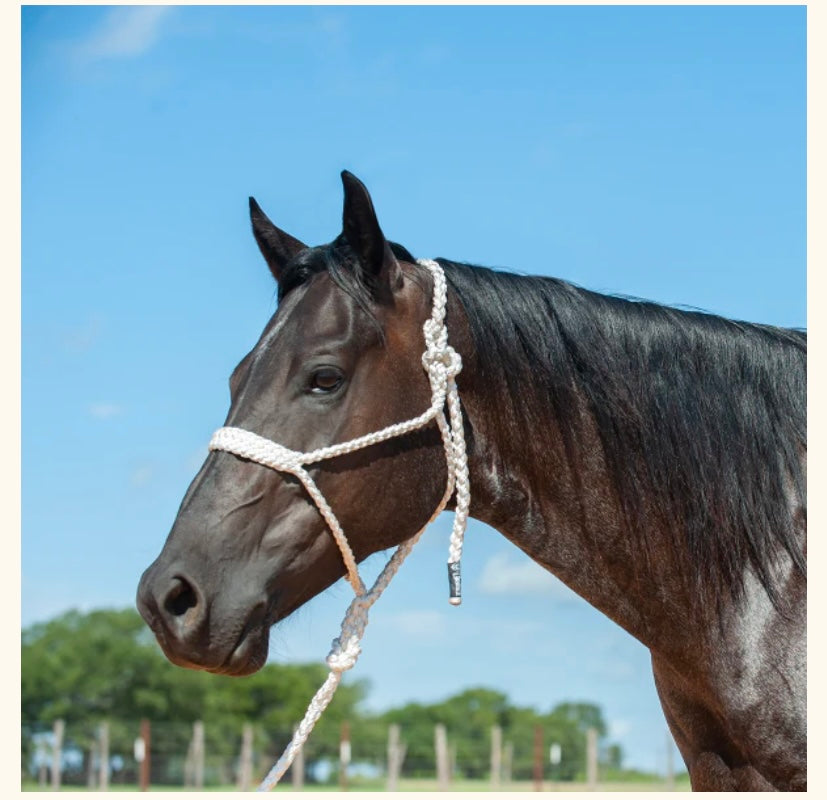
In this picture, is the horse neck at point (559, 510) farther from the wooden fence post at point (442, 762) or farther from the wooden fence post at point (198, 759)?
the wooden fence post at point (198, 759)

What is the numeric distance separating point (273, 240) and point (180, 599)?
155 centimetres

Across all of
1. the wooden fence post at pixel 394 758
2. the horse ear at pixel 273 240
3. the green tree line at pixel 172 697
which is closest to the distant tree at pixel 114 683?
the green tree line at pixel 172 697

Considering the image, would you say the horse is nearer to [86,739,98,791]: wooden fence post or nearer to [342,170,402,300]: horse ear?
[342,170,402,300]: horse ear

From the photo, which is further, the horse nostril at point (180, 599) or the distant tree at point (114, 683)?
the distant tree at point (114, 683)

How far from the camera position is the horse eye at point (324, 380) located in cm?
329

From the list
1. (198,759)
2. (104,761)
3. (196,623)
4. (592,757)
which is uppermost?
(196,623)

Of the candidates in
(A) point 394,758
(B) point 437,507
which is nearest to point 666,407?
(B) point 437,507

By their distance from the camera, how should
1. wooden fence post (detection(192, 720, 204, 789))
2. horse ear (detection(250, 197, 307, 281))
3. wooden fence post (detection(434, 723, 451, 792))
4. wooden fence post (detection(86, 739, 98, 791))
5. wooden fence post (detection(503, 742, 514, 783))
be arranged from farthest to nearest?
wooden fence post (detection(503, 742, 514, 783)) → wooden fence post (detection(192, 720, 204, 789)) → wooden fence post (detection(86, 739, 98, 791)) → wooden fence post (detection(434, 723, 451, 792)) → horse ear (detection(250, 197, 307, 281))

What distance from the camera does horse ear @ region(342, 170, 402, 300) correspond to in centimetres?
346

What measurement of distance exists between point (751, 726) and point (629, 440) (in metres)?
1.00

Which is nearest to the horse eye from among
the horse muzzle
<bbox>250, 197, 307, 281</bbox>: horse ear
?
the horse muzzle

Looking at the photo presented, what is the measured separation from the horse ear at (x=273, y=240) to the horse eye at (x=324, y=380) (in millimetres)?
856

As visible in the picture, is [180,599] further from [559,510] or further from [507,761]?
[507,761]

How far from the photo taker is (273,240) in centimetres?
403
